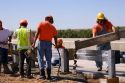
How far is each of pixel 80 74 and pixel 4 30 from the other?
121 inches

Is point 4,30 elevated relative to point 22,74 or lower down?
elevated

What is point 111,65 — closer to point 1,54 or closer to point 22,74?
point 22,74

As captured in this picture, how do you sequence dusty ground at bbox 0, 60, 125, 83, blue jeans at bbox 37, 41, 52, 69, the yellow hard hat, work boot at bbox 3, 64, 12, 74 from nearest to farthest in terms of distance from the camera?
dusty ground at bbox 0, 60, 125, 83
blue jeans at bbox 37, 41, 52, 69
the yellow hard hat
work boot at bbox 3, 64, 12, 74

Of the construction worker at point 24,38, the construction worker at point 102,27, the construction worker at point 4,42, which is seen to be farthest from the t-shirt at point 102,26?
the construction worker at point 4,42

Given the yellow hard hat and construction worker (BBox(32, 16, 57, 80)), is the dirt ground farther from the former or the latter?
the yellow hard hat

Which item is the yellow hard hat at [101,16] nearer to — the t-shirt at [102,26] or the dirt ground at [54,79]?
the t-shirt at [102,26]

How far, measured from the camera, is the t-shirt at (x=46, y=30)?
44.6 feet

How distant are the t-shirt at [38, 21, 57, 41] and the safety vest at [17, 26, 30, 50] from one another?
0.92m

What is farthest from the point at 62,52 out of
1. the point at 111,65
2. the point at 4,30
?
the point at 111,65

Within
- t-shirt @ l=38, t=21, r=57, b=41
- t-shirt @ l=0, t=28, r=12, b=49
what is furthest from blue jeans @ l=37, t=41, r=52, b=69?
t-shirt @ l=0, t=28, r=12, b=49

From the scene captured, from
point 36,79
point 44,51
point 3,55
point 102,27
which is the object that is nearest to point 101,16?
point 102,27

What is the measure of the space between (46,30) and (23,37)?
120 centimetres

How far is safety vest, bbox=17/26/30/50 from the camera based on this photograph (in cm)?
1452

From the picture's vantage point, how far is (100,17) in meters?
14.5
